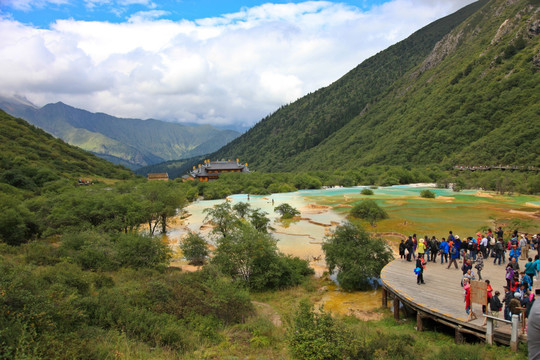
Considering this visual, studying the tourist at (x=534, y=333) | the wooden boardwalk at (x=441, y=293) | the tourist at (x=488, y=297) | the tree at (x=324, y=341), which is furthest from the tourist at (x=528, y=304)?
the tourist at (x=534, y=333)

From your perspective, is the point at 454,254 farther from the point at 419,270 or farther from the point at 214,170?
the point at 214,170

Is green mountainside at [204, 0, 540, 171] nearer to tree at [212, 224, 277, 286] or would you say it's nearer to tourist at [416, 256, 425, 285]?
tourist at [416, 256, 425, 285]

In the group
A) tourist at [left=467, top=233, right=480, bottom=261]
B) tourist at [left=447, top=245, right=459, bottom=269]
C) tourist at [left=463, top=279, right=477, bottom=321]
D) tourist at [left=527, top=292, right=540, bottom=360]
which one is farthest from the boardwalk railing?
tourist at [left=527, top=292, right=540, bottom=360]

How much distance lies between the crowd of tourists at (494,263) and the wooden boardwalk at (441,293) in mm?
336

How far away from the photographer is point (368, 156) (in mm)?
127750

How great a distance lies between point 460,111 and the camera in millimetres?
109438

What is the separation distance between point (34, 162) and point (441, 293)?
283 ft

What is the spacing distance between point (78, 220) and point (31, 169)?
41272 mm

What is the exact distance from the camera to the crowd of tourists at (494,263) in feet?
37.0

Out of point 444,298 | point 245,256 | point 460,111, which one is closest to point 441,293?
point 444,298

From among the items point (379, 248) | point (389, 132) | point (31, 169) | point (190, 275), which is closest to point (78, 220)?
point (190, 275)

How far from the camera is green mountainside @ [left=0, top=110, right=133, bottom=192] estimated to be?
54.7 meters

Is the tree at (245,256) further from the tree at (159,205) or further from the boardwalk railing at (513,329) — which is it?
the tree at (159,205)

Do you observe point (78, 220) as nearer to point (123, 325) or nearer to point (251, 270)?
point (251, 270)
